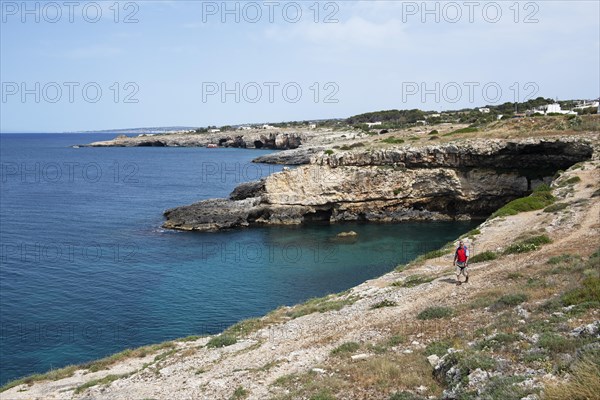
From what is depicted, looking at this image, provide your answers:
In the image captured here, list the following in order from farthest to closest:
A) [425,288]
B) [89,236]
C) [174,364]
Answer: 1. [89,236]
2. [425,288]
3. [174,364]

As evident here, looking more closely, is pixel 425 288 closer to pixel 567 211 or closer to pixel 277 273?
pixel 567 211

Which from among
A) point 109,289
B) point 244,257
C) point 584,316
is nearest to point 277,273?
point 244,257

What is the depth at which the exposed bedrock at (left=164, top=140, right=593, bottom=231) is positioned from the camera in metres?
54.8

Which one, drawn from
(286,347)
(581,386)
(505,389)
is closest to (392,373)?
(505,389)

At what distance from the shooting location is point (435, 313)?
16.0 meters

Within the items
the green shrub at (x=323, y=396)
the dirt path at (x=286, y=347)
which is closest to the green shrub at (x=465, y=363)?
the green shrub at (x=323, y=396)

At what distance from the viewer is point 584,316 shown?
11992mm

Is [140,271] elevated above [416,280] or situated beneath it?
situated beneath

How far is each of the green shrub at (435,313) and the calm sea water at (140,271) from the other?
14111 mm

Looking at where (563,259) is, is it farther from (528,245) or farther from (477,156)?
(477,156)

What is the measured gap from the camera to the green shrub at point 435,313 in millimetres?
15742

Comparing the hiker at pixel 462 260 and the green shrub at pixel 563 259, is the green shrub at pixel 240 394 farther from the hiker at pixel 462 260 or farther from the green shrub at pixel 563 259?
the green shrub at pixel 563 259

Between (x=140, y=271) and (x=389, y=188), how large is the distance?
29.6m

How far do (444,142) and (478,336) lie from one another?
46.3 meters
